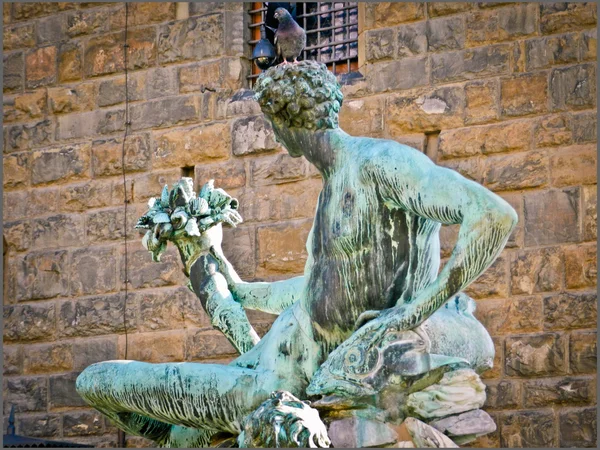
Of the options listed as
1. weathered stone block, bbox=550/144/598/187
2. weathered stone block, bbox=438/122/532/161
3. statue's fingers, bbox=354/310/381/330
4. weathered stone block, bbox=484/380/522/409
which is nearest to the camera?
statue's fingers, bbox=354/310/381/330

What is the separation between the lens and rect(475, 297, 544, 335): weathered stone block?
9.77m

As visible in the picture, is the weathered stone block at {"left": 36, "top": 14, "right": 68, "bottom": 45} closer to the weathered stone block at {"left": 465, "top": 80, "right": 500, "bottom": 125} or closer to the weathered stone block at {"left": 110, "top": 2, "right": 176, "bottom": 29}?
the weathered stone block at {"left": 110, "top": 2, "right": 176, "bottom": 29}

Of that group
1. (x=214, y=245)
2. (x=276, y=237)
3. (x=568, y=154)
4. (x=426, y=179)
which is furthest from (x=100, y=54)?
(x=426, y=179)

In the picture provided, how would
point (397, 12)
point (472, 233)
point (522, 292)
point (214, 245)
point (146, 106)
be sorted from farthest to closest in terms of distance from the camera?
1. point (146, 106)
2. point (397, 12)
3. point (522, 292)
4. point (214, 245)
5. point (472, 233)

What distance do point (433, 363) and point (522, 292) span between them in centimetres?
527

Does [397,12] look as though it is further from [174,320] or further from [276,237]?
[174,320]

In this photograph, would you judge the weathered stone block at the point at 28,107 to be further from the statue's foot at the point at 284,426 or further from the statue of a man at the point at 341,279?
the statue's foot at the point at 284,426

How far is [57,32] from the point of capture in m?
12.0

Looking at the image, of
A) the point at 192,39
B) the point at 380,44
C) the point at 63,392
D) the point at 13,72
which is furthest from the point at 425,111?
the point at 13,72

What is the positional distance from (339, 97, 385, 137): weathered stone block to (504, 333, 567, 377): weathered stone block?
1.61m

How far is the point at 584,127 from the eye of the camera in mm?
9883

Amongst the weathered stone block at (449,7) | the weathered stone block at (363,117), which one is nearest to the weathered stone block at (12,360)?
the weathered stone block at (363,117)

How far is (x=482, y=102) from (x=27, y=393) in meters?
3.67

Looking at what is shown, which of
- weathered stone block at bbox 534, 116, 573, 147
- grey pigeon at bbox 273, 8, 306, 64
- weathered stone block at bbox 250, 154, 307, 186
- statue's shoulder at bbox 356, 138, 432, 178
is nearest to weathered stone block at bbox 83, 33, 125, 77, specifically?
weathered stone block at bbox 250, 154, 307, 186
